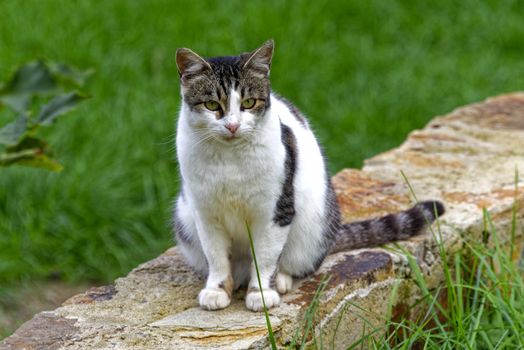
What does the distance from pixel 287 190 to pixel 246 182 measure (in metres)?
0.14

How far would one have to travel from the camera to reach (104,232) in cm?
407

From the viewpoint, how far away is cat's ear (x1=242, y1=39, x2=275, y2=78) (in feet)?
7.85

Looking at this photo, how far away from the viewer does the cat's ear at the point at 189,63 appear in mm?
2373

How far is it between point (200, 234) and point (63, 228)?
1683 millimetres

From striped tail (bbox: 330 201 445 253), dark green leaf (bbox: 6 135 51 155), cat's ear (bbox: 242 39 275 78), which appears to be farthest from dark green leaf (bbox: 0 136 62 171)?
striped tail (bbox: 330 201 445 253)

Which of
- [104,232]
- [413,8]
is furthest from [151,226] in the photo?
[413,8]

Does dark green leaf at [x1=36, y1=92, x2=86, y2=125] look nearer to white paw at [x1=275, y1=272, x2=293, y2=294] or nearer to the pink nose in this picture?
the pink nose

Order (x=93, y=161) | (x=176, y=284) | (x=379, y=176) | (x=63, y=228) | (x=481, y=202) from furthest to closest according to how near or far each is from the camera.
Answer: (x=93, y=161) < (x=63, y=228) < (x=379, y=176) < (x=481, y=202) < (x=176, y=284)

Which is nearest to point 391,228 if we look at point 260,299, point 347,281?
point 347,281

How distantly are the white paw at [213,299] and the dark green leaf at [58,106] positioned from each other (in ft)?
4.73

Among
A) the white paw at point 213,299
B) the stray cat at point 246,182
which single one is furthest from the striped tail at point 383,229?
the white paw at point 213,299

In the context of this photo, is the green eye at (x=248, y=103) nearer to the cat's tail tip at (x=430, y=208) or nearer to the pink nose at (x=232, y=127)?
the pink nose at (x=232, y=127)

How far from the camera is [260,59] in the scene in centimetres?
242

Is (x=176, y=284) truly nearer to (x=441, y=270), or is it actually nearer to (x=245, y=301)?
(x=245, y=301)
